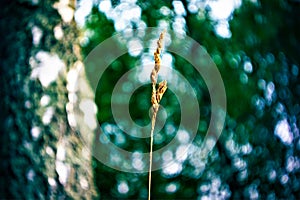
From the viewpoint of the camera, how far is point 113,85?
896mm

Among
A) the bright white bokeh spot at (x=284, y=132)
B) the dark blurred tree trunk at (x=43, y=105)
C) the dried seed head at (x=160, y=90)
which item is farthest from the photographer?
the bright white bokeh spot at (x=284, y=132)

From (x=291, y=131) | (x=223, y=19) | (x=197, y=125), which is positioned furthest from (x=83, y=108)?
(x=291, y=131)

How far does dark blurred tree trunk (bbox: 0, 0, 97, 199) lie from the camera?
3.01ft

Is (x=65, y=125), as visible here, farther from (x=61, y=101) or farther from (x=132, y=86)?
(x=132, y=86)

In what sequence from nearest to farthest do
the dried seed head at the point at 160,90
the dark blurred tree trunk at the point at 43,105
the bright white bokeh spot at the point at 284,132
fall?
the dried seed head at the point at 160,90, the dark blurred tree trunk at the point at 43,105, the bright white bokeh spot at the point at 284,132

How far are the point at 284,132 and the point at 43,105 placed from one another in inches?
23.2

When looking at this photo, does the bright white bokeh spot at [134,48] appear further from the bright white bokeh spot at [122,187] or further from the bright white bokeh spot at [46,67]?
the bright white bokeh spot at [122,187]

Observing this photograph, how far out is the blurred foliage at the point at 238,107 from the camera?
916mm

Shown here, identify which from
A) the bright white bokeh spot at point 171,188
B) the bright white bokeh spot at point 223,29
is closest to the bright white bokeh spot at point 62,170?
the bright white bokeh spot at point 171,188

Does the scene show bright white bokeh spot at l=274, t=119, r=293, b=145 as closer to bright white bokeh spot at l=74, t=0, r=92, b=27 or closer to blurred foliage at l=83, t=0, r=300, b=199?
blurred foliage at l=83, t=0, r=300, b=199

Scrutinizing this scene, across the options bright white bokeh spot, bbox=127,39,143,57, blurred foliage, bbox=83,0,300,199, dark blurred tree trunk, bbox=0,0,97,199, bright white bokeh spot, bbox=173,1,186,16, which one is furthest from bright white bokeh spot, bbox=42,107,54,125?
bright white bokeh spot, bbox=173,1,186,16

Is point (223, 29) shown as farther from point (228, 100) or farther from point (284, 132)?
point (284, 132)

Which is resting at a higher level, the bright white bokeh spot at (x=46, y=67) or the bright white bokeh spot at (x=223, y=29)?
the bright white bokeh spot at (x=223, y=29)

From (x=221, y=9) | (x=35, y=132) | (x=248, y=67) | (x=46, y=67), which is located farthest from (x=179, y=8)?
(x=35, y=132)
